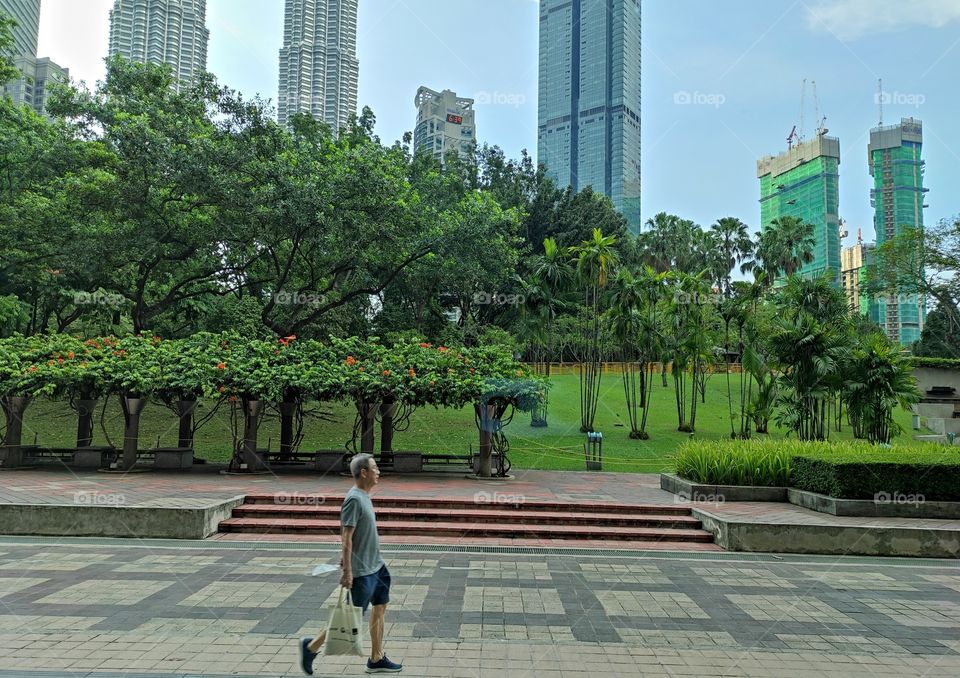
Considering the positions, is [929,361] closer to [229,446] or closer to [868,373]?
[868,373]

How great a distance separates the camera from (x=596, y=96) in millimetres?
73938

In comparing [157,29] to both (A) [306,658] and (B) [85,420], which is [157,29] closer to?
(B) [85,420]

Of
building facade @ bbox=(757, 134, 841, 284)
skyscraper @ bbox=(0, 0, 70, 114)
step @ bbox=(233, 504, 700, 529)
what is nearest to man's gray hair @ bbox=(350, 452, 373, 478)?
step @ bbox=(233, 504, 700, 529)

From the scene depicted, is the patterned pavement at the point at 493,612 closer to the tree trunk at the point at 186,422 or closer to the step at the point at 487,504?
the step at the point at 487,504

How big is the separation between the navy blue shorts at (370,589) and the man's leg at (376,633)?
6 cm

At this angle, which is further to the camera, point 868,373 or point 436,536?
point 868,373

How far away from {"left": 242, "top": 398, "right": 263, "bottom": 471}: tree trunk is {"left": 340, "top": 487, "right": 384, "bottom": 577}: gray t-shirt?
438 inches

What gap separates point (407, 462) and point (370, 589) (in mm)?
11310

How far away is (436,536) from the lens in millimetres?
10016

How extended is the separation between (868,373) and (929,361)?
19.0m

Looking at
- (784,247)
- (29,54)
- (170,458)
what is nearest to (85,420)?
(170,458)

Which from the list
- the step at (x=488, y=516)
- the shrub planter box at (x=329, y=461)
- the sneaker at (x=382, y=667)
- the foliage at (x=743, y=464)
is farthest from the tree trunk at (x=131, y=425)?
the foliage at (x=743, y=464)

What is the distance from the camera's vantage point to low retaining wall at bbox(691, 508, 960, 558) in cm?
920

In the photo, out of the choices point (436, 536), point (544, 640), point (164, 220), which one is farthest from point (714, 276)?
point (544, 640)
